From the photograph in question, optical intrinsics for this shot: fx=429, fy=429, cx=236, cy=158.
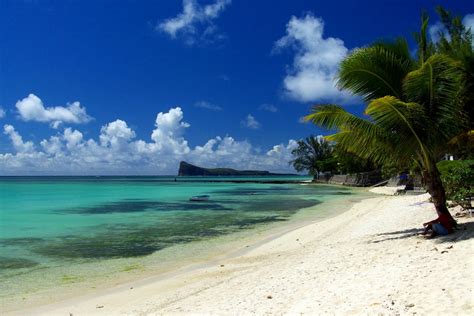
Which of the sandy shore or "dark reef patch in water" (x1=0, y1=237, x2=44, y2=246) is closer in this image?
the sandy shore

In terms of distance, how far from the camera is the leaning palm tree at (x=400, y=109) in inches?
348

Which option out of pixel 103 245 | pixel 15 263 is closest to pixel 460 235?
pixel 103 245

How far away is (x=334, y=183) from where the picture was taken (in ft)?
234

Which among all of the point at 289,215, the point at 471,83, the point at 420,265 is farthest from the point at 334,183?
the point at 420,265

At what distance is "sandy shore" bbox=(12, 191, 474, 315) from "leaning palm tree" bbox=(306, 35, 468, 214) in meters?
1.94

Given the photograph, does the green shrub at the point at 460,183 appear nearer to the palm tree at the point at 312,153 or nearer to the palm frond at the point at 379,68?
the palm frond at the point at 379,68

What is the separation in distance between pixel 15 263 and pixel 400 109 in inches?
400

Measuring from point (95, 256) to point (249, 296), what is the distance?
682 cm

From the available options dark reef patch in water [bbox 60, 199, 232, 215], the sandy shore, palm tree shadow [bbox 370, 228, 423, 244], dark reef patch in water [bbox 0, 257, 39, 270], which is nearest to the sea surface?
dark reef patch in water [bbox 0, 257, 39, 270]

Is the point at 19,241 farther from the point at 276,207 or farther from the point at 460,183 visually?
the point at 276,207

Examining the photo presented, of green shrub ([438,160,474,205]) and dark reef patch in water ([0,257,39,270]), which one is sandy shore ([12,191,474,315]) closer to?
green shrub ([438,160,474,205])

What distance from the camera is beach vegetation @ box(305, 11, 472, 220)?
886 centimetres

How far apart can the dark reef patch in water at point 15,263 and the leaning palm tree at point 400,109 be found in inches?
314

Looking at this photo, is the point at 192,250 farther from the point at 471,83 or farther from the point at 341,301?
the point at 471,83
